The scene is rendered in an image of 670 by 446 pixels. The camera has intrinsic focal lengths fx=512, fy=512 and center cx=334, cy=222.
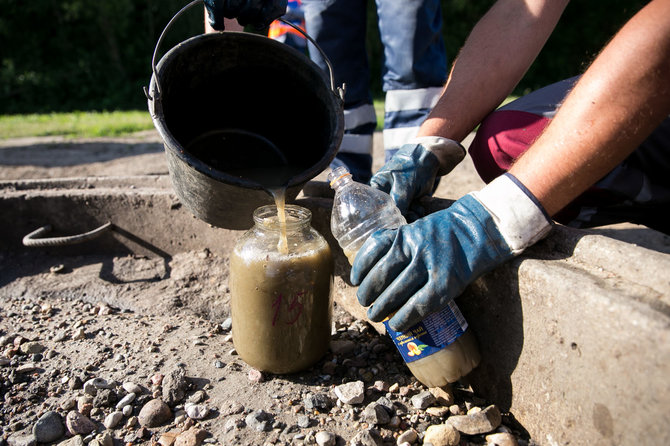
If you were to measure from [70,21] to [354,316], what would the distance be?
49.9ft

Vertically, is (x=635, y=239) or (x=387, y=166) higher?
(x=387, y=166)

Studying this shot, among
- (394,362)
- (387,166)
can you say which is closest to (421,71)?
(387,166)

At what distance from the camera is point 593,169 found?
153cm

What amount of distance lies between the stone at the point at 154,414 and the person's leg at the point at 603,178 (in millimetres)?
1599

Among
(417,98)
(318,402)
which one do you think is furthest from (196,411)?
(417,98)

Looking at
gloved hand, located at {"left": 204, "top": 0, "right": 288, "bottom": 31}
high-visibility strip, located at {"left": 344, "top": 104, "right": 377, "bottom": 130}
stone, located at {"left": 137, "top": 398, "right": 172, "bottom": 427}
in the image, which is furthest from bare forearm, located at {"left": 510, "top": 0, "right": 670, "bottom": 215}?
high-visibility strip, located at {"left": 344, "top": 104, "right": 377, "bottom": 130}

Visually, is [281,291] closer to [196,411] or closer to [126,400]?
[196,411]

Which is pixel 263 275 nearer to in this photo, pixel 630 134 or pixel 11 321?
pixel 630 134

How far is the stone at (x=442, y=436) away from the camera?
1.55 meters

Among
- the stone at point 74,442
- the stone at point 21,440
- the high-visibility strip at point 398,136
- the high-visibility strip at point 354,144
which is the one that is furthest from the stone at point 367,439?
the high-visibility strip at point 354,144

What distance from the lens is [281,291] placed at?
5.88 ft

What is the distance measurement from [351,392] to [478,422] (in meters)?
0.43

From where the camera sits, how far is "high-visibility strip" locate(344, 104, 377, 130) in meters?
3.18

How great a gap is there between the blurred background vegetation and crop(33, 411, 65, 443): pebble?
11.7 metres
